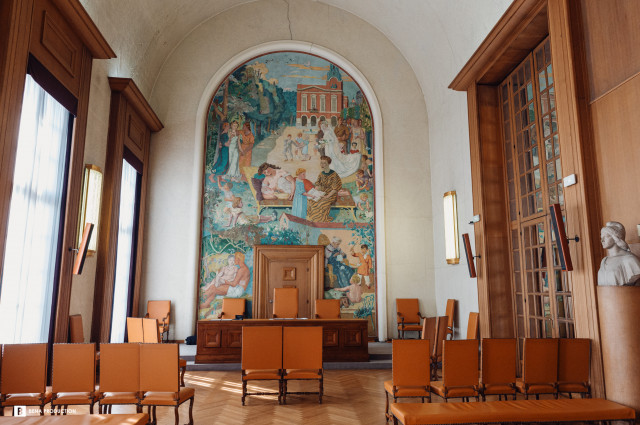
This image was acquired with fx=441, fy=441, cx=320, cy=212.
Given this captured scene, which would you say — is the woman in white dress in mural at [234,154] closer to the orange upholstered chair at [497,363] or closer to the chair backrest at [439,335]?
the chair backrest at [439,335]

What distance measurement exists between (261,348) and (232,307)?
13.4 feet

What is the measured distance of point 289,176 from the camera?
9.97m

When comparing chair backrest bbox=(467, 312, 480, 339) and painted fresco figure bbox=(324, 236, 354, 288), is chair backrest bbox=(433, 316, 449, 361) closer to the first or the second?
chair backrest bbox=(467, 312, 480, 339)

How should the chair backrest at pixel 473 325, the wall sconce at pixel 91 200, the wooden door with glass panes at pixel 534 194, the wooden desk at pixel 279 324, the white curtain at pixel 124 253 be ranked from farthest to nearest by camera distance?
1. the white curtain at pixel 124 253
2. the wooden desk at pixel 279 324
3. the chair backrest at pixel 473 325
4. the wall sconce at pixel 91 200
5. the wooden door with glass panes at pixel 534 194

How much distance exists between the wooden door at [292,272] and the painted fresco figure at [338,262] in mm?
162

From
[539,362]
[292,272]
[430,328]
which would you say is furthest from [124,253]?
[539,362]

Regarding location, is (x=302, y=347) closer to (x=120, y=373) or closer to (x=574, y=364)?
(x=120, y=373)

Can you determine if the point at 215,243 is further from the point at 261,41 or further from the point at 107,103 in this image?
the point at 261,41

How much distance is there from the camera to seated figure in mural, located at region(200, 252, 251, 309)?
371 inches

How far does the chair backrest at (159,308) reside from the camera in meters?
9.07

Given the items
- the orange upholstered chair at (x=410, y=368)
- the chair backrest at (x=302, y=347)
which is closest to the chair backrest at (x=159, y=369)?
the chair backrest at (x=302, y=347)

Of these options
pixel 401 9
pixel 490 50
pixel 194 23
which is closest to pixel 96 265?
pixel 194 23

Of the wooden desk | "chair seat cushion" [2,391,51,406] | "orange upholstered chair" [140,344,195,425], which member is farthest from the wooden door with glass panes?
"chair seat cushion" [2,391,51,406]

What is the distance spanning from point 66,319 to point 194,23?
710 centimetres
